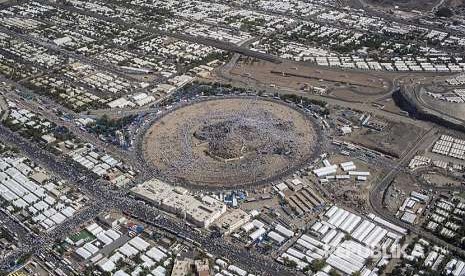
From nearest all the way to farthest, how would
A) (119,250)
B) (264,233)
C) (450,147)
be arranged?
1. (119,250)
2. (264,233)
3. (450,147)

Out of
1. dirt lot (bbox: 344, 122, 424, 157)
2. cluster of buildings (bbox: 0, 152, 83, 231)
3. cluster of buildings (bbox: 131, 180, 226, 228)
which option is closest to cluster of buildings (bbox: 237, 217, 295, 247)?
cluster of buildings (bbox: 131, 180, 226, 228)

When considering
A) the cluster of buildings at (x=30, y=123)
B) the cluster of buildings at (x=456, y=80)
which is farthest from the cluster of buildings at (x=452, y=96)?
the cluster of buildings at (x=30, y=123)

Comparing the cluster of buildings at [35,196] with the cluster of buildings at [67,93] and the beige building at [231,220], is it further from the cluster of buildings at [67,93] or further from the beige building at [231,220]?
the cluster of buildings at [67,93]

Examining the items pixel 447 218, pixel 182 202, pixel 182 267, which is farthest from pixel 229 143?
pixel 447 218

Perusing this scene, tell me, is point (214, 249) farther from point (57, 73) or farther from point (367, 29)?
point (367, 29)

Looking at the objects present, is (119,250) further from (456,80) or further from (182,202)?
(456,80)

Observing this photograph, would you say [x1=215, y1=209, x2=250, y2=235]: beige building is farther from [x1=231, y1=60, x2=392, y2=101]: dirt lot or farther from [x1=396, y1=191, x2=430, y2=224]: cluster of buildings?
[x1=231, y1=60, x2=392, y2=101]: dirt lot
